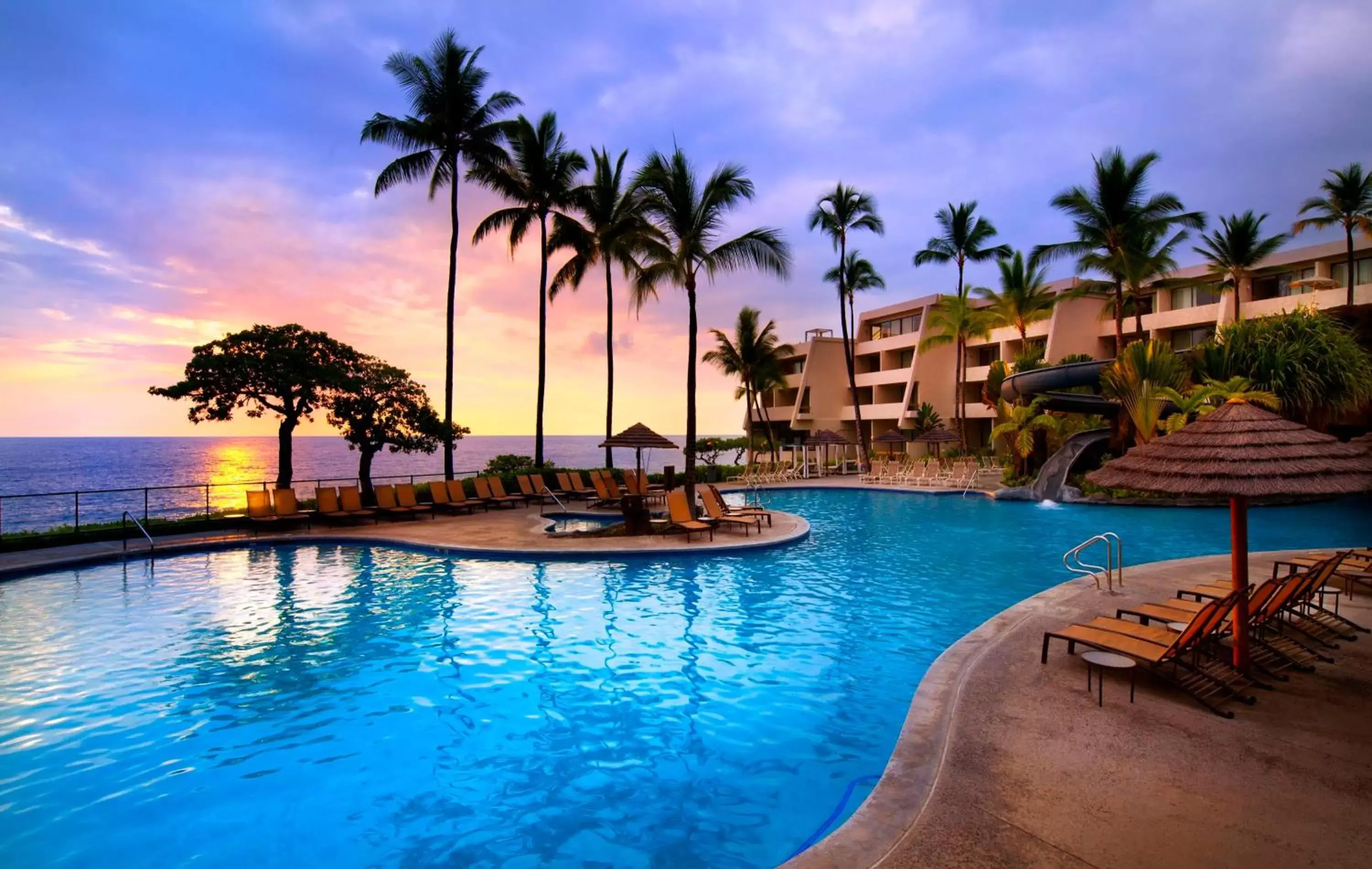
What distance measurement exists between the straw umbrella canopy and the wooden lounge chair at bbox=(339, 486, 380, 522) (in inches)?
257

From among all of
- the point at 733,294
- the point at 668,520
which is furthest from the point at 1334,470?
the point at 733,294

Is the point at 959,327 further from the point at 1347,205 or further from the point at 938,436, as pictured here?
the point at 1347,205

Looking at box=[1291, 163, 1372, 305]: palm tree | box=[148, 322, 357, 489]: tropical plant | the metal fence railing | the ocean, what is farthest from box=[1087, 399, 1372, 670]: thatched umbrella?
box=[1291, 163, 1372, 305]: palm tree

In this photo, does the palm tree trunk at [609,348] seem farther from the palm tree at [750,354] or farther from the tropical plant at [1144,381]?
the tropical plant at [1144,381]

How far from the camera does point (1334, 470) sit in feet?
17.2

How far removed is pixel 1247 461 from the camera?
5.23m

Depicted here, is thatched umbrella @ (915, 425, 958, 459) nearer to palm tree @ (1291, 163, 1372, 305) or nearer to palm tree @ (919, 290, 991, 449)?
palm tree @ (919, 290, 991, 449)

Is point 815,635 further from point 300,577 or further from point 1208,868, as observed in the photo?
point 300,577

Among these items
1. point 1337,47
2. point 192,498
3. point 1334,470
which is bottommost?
point 192,498

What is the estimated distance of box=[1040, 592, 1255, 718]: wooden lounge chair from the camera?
508 cm

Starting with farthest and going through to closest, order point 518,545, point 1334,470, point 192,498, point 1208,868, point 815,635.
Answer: point 192,498, point 518,545, point 815,635, point 1334,470, point 1208,868

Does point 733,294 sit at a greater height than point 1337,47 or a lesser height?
greater

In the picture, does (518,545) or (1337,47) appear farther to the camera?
(518,545)

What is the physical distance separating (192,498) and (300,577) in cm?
7195
